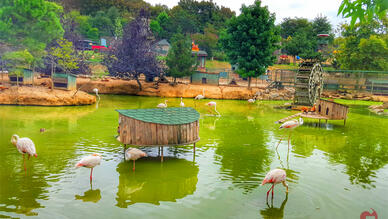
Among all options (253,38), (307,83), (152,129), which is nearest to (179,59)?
(253,38)

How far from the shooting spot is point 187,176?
936 centimetres

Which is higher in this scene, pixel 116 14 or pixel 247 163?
pixel 116 14

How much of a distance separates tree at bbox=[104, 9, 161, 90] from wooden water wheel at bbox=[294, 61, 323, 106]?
53.6 feet

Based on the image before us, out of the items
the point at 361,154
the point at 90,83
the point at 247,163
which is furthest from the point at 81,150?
the point at 90,83

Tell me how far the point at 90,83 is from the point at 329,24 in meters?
63.2

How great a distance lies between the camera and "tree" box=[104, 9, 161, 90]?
32750 millimetres

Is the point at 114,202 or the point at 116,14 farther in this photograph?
the point at 116,14

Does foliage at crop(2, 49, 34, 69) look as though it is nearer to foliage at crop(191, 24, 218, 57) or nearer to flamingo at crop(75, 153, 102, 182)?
flamingo at crop(75, 153, 102, 182)

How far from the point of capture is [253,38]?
3384 cm

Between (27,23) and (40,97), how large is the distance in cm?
881

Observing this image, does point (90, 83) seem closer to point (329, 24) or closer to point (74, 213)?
point (74, 213)

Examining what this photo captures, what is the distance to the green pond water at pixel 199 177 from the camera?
718cm

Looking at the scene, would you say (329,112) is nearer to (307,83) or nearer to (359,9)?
(307,83)

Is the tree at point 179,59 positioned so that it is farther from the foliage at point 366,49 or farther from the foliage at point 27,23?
the foliage at point 366,49
